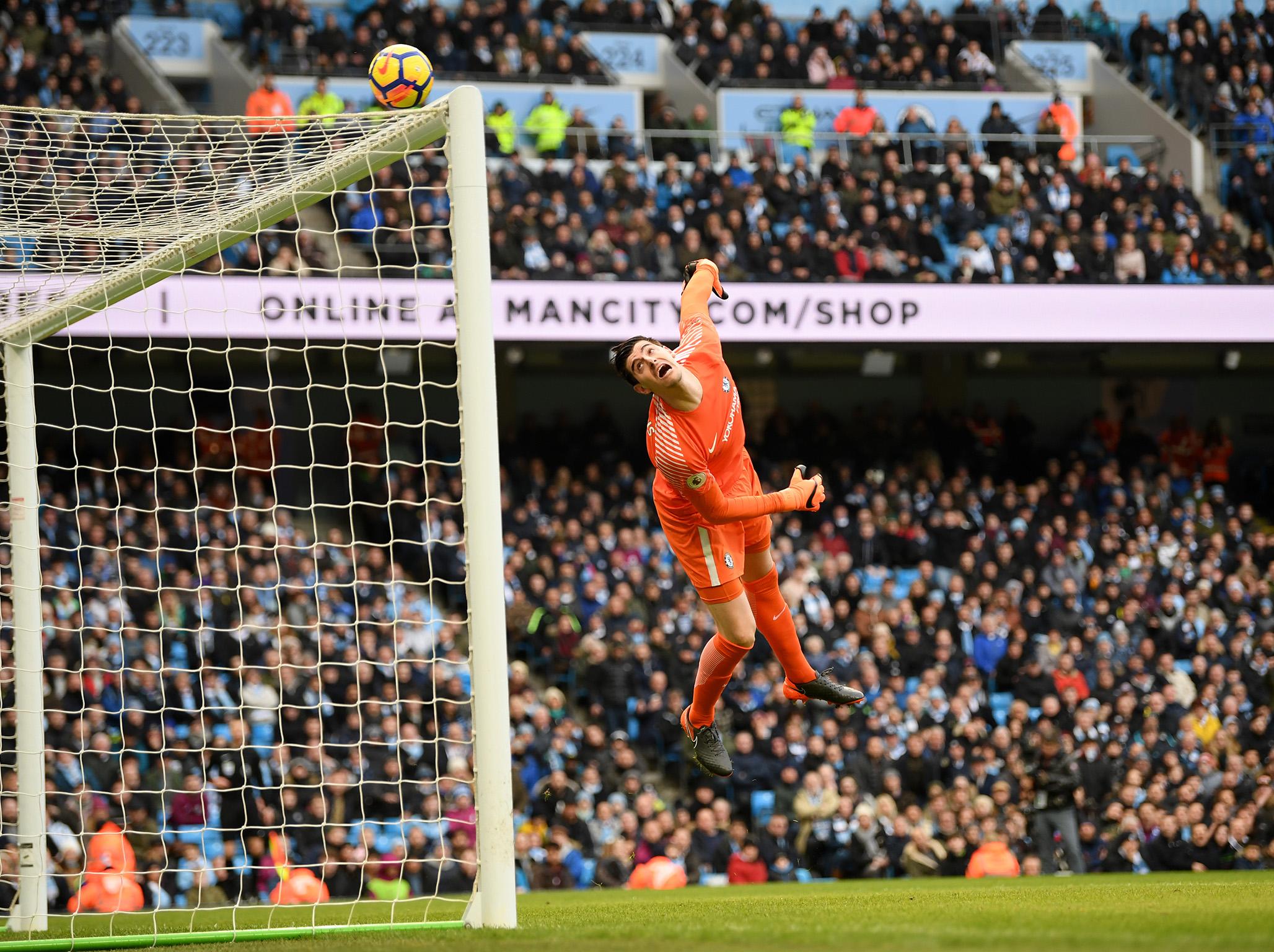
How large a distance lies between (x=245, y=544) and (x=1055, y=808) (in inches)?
311

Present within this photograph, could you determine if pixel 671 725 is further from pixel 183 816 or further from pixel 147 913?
pixel 147 913

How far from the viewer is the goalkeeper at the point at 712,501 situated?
7.13 meters

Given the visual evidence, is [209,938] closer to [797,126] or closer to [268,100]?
[268,100]

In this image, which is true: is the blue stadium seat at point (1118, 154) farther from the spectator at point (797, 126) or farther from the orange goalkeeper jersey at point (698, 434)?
the orange goalkeeper jersey at point (698, 434)

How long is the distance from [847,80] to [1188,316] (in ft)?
20.8

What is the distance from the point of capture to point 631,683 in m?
15.0

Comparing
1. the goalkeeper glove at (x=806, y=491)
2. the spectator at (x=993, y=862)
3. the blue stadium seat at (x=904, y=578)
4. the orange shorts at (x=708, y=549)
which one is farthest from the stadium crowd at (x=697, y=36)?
the goalkeeper glove at (x=806, y=491)

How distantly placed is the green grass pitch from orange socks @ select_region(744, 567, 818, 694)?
1.12m

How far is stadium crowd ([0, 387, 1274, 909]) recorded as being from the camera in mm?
12867

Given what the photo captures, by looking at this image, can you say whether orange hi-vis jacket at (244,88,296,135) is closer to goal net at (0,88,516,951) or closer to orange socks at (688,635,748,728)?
goal net at (0,88,516,951)

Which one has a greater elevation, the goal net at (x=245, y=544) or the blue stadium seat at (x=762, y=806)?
the goal net at (x=245, y=544)

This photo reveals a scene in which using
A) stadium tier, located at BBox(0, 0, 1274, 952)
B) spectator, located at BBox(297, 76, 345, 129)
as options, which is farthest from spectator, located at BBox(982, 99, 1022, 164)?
spectator, located at BBox(297, 76, 345, 129)

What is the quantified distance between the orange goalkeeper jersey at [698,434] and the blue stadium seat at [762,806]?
6.91 metres

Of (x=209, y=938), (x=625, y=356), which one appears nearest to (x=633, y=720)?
(x=625, y=356)
